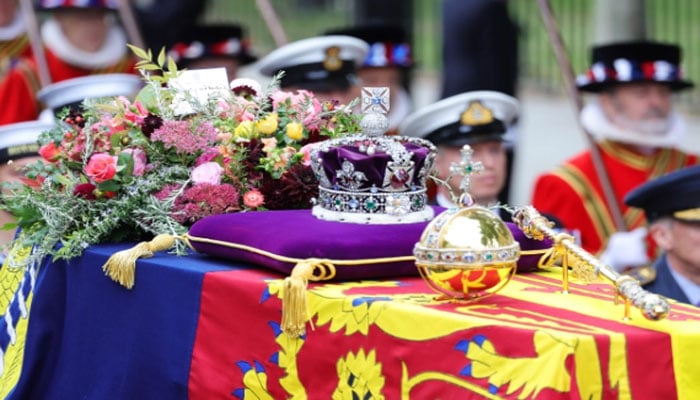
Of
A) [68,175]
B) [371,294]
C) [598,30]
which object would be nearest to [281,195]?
[68,175]

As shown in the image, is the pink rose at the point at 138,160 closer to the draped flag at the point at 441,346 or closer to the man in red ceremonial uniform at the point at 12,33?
the draped flag at the point at 441,346

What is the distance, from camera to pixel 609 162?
6.57 meters

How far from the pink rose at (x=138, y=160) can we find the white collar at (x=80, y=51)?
3.98 metres

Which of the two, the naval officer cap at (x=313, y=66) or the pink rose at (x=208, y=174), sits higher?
the naval officer cap at (x=313, y=66)

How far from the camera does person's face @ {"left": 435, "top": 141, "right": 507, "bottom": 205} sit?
A: 5.14m

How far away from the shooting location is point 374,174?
10.3ft

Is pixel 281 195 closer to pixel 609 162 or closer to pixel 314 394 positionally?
pixel 314 394

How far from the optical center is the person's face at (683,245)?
455 centimetres

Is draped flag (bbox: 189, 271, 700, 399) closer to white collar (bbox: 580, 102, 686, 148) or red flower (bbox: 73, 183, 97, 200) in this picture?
red flower (bbox: 73, 183, 97, 200)

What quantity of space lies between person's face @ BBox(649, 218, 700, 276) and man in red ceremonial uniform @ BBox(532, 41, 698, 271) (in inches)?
59.3

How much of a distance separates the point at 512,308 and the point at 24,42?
19.4 feet

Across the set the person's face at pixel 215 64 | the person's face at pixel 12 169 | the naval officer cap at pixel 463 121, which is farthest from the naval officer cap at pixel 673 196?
the person's face at pixel 215 64

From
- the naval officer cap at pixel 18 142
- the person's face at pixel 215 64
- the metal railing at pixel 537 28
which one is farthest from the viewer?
the metal railing at pixel 537 28

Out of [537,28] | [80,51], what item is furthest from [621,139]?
[537,28]
